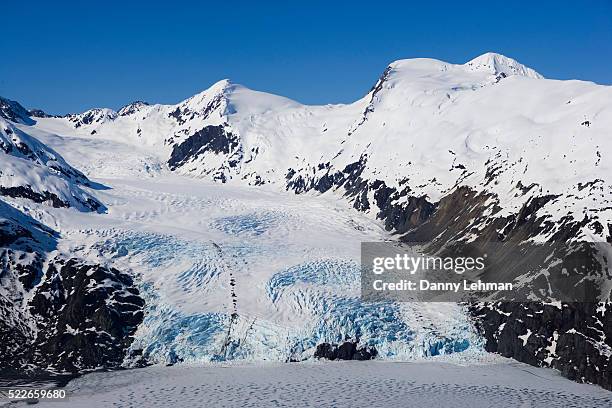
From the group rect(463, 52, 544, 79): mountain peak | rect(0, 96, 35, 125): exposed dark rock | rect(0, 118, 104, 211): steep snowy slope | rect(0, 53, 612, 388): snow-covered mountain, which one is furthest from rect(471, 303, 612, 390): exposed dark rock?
rect(0, 96, 35, 125): exposed dark rock

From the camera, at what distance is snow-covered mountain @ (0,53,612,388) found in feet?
228

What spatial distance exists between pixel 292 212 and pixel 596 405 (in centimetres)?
6327

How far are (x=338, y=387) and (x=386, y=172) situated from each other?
215 ft

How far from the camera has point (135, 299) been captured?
74688mm

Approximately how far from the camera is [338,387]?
58281mm

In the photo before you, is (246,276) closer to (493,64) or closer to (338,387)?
(338,387)

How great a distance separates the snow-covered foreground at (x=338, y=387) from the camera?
5434cm

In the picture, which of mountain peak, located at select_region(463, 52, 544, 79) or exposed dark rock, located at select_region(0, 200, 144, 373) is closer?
exposed dark rock, located at select_region(0, 200, 144, 373)

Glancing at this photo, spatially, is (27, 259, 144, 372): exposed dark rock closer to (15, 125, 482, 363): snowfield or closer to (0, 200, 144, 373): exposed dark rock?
(0, 200, 144, 373): exposed dark rock

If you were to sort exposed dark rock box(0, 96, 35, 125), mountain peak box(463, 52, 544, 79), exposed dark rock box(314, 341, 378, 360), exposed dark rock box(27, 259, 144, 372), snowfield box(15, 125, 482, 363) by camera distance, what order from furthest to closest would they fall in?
exposed dark rock box(0, 96, 35, 125), mountain peak box(463, 52, 544, 79), snowfield box(15, 125, 482, 363), exposed dark rock box(314, 341, 378, 360), exposed dark rock box(27, 259, 144, 372)

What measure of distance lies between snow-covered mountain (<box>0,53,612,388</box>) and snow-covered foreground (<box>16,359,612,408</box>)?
3.41 m

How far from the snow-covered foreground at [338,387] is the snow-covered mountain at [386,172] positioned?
11.2ft

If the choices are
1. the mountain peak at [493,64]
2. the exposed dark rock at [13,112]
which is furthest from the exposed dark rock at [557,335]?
the exposed dark rock at [13,112]

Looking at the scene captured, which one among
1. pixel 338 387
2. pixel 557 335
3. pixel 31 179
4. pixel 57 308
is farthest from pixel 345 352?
pixel 31 179
